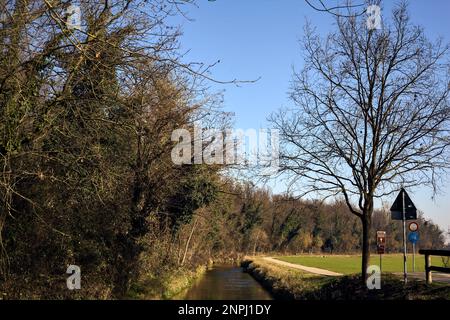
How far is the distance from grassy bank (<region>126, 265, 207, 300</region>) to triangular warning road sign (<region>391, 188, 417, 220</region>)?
1036 cm

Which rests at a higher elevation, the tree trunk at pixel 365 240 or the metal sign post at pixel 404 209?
the metal sign post at pixel 404 209

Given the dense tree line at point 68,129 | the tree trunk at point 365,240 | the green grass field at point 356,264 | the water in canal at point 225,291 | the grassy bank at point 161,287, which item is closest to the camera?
the dense tree line at point 68,129

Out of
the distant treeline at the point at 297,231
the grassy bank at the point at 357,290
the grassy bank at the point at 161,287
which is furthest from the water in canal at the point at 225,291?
the distant treeline at the point at 297,231

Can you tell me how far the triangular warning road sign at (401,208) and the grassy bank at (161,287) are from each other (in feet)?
34.0

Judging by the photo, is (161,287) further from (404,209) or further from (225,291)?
(404,209)

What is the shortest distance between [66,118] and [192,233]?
27130 millimetres

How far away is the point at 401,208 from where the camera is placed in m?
17.7

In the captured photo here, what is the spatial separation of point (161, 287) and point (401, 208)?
11605 mm

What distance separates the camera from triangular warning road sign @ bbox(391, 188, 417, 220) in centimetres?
1750

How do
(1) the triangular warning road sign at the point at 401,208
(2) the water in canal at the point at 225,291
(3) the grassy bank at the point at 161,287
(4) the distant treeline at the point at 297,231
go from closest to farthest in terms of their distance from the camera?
1. (1) the triangular warning road sign at the point at 401,208
2. (3) the grassy bank at the point at 161,287
3. (2) the water in canal at the point at 225,291
4. (4) the distant treeline at the point at 297,231

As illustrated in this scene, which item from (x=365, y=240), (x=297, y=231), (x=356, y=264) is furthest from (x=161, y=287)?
(x=297, y=231)

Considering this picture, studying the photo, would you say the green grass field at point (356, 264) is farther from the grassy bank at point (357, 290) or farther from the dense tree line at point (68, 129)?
the dense tree line at point (68, 129)

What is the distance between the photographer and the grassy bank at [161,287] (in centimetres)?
2109
